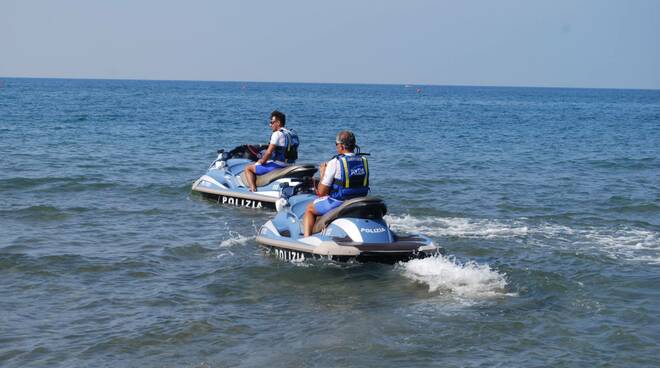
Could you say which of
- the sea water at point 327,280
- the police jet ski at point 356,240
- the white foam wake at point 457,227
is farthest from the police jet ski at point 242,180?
the police jet ski at point 356,240

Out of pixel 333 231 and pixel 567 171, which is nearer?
pixel 333 231

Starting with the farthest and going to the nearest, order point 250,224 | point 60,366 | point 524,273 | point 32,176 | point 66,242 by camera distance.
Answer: point 32,176, point 250,224, point 66,242, point 524,273, point 60,366

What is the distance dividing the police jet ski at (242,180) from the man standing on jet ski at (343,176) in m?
3.42

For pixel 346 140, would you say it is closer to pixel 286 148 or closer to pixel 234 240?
pixel 234 240

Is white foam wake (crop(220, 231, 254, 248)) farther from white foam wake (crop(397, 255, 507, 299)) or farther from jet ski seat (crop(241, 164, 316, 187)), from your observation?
white foam wake (crop(397, 255, 507, 299))

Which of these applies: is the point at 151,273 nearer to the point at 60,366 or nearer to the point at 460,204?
the point at 60,366

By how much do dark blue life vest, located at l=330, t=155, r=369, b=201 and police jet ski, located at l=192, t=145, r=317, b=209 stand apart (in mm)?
3527

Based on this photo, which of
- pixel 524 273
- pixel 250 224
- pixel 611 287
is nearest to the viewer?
pixel 611 287

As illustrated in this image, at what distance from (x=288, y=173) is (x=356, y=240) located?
502 cm

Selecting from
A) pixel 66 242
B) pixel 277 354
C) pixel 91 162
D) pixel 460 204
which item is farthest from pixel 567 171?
pixel 277 354

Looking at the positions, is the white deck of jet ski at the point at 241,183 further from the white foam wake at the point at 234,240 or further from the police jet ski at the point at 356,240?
the police jet ski at the point at 356,240

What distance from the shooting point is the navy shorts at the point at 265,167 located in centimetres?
1548

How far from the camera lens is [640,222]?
14.5 meters

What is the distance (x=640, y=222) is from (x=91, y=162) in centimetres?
1468
